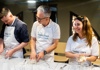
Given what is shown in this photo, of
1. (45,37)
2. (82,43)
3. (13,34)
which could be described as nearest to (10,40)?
(13,34)

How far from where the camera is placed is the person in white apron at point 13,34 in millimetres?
1693

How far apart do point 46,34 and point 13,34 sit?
35 cm

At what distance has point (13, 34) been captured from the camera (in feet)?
5.74

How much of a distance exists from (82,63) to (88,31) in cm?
38

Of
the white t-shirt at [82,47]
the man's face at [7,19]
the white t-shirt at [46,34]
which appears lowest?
the white t-shirt at [82,47]

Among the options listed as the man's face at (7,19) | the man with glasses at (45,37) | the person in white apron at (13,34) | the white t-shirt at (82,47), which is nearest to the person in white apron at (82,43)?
the white t-shirt at (82,47)

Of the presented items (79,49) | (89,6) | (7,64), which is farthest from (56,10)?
(7,64)

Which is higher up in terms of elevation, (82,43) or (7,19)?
(7,19)

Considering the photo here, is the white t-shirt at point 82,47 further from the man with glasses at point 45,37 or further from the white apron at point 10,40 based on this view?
the white apron at point 10,40

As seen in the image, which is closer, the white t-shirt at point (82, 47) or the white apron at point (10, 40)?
the white t-shirt at point (82, 47)

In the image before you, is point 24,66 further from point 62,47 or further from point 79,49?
point 62,47

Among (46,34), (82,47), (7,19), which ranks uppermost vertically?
(7,19)

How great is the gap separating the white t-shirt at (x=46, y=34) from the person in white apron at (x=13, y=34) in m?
0.14

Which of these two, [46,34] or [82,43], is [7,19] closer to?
[46,34]
